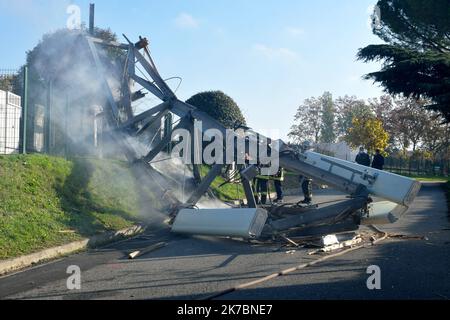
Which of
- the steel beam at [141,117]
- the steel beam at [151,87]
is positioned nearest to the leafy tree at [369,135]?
the steel beam at [151,87]

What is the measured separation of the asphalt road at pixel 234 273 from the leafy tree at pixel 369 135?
35057 mm

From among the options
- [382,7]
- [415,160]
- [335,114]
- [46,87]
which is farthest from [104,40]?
[335,114]

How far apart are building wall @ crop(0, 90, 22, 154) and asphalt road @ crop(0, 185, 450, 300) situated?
4.99 meters

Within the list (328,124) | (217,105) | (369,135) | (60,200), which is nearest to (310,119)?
(328,124)

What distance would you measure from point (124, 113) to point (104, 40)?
229 cm

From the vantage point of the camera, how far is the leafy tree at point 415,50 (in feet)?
48.6

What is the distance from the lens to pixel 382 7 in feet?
57.0

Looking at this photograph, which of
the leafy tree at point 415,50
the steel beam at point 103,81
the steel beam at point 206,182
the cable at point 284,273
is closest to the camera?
the cable at point 284,273

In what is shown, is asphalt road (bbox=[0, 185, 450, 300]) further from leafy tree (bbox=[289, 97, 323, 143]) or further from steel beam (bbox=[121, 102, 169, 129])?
leafy tree (bbox=[289, 97, 323, 143])

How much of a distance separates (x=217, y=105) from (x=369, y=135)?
2437cm

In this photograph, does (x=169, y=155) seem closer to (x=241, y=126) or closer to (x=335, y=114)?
(x=241, y=126)

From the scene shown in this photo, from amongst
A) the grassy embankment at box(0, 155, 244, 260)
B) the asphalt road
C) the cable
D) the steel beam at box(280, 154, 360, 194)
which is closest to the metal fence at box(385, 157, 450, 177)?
the grassy embankment at box(0, 155, 244, 260)

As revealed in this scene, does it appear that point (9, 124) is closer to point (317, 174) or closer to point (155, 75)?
point (155, 75)

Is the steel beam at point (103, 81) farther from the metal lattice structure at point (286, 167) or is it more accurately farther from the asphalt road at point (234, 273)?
the asphalt road at point (234, 273)
